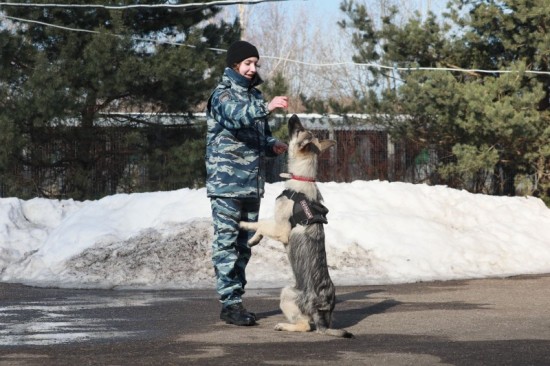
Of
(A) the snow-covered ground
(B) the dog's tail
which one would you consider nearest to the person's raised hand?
(B) the dog's tail

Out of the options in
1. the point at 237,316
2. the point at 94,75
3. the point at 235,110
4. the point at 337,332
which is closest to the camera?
the point at 337,332

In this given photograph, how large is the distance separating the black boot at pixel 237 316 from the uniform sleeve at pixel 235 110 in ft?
5.26

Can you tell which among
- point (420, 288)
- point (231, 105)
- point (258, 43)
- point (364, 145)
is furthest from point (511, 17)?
point (258, 43)

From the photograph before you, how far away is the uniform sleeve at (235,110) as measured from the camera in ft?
28.0

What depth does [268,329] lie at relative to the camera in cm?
873

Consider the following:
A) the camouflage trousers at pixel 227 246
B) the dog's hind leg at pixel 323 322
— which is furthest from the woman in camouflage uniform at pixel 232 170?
the dog's hind leg at pixel 323 322

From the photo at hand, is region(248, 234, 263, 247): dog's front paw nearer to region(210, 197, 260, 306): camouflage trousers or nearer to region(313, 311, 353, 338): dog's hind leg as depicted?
region(210, 197, 260, 306): camouflage trousers

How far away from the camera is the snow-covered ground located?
14266 mm

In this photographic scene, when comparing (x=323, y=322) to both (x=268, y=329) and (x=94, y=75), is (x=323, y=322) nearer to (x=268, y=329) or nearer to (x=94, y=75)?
(x=268, y=329)

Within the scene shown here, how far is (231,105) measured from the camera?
8.67 m

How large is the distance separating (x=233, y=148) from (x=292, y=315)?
62.1 inches

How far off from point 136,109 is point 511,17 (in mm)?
9572

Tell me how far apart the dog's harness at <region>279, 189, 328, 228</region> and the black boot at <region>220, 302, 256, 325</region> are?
96cm

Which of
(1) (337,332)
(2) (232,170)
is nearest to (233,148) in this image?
(2) (232,170)
